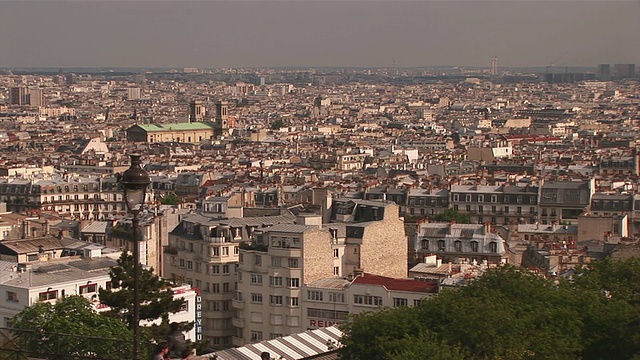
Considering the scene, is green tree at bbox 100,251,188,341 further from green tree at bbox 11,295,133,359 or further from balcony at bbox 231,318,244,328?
balcony at bbox 231,318,244,328

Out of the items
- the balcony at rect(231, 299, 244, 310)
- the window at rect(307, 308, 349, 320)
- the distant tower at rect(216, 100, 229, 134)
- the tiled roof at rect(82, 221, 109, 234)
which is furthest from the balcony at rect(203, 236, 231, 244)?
the distant tower at rect(216, 100, 229, 134)

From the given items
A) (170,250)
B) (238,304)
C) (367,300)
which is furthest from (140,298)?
(170,250)

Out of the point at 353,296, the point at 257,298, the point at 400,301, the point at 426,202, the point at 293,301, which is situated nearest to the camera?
the point at 400,301

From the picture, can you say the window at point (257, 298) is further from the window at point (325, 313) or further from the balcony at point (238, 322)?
the window at point (325, 313)

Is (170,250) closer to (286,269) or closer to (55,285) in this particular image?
(286,269)

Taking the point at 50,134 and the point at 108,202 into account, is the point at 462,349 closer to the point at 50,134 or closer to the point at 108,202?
the point at 108,202

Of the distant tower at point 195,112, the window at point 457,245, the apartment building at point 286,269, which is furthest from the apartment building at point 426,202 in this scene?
the distant tower at point 195,112

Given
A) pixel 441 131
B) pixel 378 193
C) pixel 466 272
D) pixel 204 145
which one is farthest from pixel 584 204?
pixel 441 131

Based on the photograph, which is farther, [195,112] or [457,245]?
[195,112]
